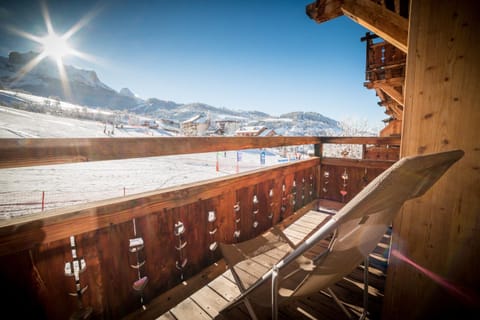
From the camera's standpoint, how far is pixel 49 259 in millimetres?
992

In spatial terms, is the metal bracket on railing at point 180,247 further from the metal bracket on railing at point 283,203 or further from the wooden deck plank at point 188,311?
the metal bracket on railing at point 283,203

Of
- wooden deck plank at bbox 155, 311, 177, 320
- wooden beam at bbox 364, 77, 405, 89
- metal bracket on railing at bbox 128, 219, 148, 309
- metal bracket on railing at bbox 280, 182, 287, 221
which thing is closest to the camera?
metal bracket on railing at bbox 128, 219, 148, 309

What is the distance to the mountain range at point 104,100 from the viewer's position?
100 metres

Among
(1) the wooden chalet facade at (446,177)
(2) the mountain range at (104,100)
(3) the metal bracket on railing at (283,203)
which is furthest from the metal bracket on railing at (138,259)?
(2) the mountain range at (104,100)

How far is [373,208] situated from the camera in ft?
2.42

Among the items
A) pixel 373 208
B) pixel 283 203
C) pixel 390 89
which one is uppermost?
pixel 390 89

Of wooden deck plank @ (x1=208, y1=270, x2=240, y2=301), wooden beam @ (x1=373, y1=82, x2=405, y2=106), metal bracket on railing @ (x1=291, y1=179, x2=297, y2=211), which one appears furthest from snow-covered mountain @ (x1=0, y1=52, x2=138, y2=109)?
wooden deck plank @ (x1=208, y1=270, x2=240, y2=301)

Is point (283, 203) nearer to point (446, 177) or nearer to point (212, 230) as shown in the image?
point (212, 230)

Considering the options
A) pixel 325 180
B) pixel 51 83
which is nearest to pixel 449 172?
pixel 325 180

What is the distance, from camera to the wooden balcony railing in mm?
907

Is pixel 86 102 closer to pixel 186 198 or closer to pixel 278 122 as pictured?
pixel 278 122

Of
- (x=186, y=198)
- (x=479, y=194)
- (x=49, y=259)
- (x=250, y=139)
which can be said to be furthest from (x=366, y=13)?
(x=49, y=259)

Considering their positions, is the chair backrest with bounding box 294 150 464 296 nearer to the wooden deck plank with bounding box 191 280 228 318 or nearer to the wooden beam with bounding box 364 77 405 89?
the wooden deck plank with bounding box 191 280 228 318

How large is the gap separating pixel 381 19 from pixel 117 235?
3318 mm
